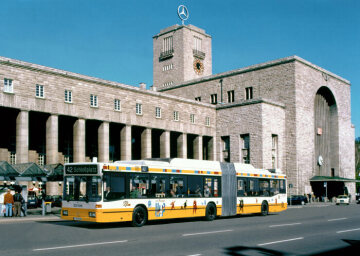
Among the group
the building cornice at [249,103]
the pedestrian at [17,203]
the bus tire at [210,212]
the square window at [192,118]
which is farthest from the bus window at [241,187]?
the square window at [192,118]

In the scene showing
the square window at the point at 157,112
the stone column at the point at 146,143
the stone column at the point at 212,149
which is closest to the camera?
the stone column at the point at 146,143

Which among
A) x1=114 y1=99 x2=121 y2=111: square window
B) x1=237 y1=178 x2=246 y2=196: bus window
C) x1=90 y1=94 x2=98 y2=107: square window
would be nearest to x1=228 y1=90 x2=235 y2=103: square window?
x1=114 y1=99 x2=121 y2=111: square window

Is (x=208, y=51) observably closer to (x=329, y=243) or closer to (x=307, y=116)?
(x=307, y=116)

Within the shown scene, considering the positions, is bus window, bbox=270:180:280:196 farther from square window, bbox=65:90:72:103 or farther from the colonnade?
square window, bbox=65:90:72:103

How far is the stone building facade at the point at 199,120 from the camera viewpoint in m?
42.3

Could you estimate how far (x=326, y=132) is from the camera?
6825 centimetres

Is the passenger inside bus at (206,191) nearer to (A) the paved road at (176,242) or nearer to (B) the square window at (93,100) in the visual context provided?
(A) the paved road at (176,242)

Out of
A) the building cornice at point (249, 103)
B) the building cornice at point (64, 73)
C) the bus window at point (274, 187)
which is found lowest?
the bus window at point (274, 187)

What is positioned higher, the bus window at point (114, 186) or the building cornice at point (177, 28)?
the building cornice at point (177, 28)

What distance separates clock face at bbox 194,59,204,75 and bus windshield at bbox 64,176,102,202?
225ft

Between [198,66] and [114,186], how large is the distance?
70.2 metres

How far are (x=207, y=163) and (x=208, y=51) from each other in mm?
68053

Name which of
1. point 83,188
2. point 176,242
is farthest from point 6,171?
point 176,242

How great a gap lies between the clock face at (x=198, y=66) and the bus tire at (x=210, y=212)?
63.8m
